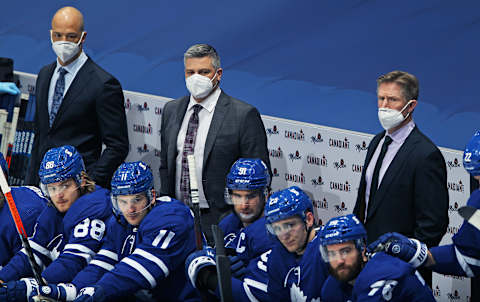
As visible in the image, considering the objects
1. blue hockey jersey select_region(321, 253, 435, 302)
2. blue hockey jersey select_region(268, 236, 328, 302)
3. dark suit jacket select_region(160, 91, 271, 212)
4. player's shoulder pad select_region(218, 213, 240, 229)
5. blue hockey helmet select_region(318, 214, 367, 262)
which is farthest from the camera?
dark suit jacket select_region(160, 91, 271, 212)

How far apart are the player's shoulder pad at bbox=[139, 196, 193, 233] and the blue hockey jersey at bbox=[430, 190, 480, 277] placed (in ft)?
4.16

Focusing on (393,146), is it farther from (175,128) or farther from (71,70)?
(71,70)

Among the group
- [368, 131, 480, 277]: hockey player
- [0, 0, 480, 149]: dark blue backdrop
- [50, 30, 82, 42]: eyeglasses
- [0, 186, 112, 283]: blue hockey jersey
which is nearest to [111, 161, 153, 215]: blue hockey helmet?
[0, 186, 112, 283]: blue hockey jersey

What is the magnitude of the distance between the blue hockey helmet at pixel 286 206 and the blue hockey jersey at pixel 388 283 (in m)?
0.53

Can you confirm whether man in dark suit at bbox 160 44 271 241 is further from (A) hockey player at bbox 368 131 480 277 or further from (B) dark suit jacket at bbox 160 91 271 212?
(A) hockey player at bbox 368 131 480 277

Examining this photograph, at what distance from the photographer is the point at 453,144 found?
6547mm

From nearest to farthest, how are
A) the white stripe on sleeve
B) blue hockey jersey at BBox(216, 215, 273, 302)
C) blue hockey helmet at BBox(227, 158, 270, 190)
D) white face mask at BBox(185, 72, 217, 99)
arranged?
1. blue hockey jersey at BBox(216, 215, 273, 302)
2. the white stripe on sleeve
3. blue hockey helmet at BBox(227, 158, 270, 190)
4. white face mask at BBox(185, 72, 217, 99)

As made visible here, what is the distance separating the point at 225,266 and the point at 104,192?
1.23m

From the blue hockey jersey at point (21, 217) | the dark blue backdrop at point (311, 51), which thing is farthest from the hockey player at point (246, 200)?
the dark blue backdrop at point (311, 51)

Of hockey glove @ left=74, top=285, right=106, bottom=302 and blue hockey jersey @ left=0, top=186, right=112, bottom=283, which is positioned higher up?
blue hockey jersey @ left=0, top=186, right=112, bottom=283

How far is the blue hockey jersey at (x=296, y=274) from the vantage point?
4.43 m

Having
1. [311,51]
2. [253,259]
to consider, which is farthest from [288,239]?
[311,51]

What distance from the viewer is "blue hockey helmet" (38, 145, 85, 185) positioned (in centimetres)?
542

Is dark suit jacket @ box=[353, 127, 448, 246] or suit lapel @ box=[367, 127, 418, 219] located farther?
suit lapel @ box=[367, 127, 418, 219]
